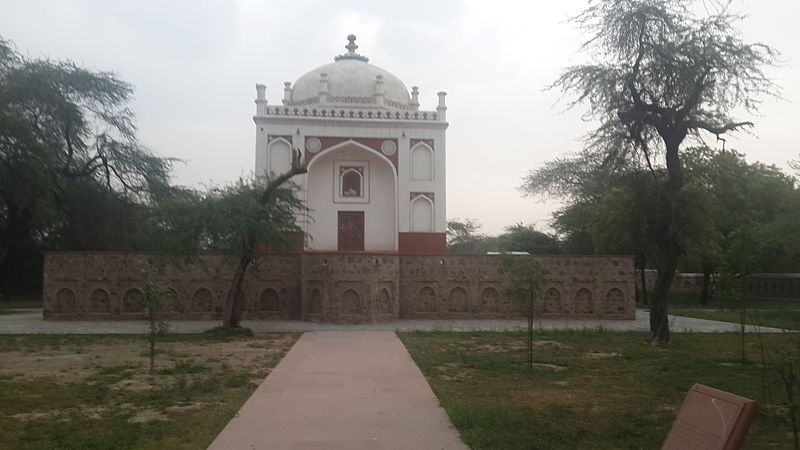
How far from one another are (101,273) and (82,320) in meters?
1.84

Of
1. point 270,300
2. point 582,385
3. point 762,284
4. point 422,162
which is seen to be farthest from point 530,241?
point 582,385

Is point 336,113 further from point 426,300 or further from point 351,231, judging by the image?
point 426,300

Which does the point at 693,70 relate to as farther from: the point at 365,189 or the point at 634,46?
the point at 365,189

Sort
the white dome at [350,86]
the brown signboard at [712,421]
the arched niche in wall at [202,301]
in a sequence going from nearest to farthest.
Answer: the brown signboard at [712,421] → the arched niche in wall at [202,301] → the white dome at [350,86]

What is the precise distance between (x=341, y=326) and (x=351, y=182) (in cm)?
1034

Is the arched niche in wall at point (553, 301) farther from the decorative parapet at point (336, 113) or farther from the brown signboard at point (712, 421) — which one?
the brown signboard at point (712, 421)

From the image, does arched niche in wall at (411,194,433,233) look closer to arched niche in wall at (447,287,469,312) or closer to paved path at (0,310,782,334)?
arched niche in wall at (447,287,469,312)

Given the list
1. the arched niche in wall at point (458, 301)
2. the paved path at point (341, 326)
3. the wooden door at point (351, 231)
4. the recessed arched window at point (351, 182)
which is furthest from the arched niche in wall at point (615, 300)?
the recessed arched window at point (351, 182)

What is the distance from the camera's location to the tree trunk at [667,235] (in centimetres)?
1636

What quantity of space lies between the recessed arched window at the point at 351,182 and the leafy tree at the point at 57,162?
33.8ft

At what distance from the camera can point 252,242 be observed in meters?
19.3

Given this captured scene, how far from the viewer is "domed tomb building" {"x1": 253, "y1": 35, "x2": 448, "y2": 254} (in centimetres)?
2894

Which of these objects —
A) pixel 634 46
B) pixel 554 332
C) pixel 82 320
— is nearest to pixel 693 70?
pixel 634 46

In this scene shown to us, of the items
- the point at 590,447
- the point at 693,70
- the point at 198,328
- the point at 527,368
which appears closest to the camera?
the point at 590,447
